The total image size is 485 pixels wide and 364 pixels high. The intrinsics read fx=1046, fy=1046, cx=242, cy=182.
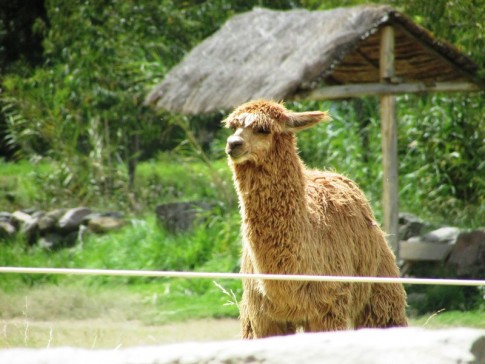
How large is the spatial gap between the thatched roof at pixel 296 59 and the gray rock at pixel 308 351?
7.76 metres

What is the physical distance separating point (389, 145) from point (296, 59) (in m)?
1.33

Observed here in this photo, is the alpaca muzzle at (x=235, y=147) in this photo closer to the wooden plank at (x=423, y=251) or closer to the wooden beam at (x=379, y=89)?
the wooden beam at (x=379, y=89)

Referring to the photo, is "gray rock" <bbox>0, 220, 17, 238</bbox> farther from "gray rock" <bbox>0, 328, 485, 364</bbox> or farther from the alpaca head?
"gray rock" <bbox>0, 328, 485, 364</bbox>

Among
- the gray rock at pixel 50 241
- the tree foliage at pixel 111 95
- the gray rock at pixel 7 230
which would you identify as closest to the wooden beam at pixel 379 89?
the tree foliage at pixel 111 95

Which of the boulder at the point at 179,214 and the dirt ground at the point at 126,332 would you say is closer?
the dirt ground at the point at 126,332

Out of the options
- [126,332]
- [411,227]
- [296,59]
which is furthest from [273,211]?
[411,227]

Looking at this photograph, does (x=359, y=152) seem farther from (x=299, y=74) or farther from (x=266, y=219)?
(x=266, y=219)

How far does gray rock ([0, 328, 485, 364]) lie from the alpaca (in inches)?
107

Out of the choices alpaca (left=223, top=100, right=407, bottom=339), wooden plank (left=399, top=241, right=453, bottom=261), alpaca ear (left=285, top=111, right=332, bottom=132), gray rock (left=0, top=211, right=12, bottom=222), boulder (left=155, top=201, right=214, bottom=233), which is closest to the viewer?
alpaca (left=223, top=100, right=407, bottom=339)

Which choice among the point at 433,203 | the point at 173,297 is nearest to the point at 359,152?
the point at 433,203

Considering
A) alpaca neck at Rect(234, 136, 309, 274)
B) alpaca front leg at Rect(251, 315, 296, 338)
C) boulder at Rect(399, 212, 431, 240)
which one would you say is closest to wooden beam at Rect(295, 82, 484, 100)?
boulder at Rect(399, 212, 431, 240)

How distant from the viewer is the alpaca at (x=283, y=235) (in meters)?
5.12

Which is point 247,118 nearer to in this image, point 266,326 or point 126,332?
point 266,326

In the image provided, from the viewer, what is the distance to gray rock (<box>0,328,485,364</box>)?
2.25 m
